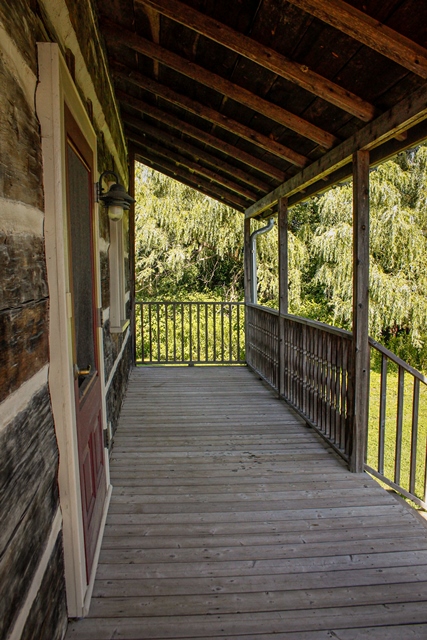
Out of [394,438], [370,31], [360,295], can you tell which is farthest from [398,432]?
[394,438]

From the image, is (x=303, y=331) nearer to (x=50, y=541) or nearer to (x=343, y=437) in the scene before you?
(x=343, y=437)

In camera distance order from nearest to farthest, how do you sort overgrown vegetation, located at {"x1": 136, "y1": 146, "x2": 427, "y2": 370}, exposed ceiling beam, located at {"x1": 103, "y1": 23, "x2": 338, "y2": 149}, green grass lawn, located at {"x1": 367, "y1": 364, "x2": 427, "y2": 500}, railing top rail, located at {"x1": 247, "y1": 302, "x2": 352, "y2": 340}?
exposed ceiling beam, located at {"x1": 103, "y1": 23, "x2": 338, "y2": 149} < railing top rail, located at {"x1": 247, "y1": 302, "x2": 352, "y2": 340} < green grass lawn, located at {"x1": 367, "y1": 364, "x2": 427, "y2": 500} < overgrown vegetation, located at {"x1": 136, "y1": 146, "x2": 427, "y2": 370}

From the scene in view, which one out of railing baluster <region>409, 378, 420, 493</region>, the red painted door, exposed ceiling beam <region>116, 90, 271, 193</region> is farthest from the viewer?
exposed ceiling beam <region>116, 90, 271, 193</region>

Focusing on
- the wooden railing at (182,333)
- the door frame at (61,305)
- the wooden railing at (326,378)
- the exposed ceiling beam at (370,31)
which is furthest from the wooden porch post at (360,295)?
the wooden railing at (182,333)

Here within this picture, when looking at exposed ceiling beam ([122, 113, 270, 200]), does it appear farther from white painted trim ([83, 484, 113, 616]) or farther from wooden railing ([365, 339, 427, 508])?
white painted trim ([83, 484, 113, 616])

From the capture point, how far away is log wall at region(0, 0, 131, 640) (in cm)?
105

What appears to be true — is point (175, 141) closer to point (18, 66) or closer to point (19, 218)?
point (18, 66)

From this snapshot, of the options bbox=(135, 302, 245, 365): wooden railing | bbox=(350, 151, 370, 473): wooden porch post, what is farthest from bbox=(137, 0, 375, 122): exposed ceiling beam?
bbox=(135, 302, 245, 365): wooden railing

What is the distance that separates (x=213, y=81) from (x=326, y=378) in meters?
2.51

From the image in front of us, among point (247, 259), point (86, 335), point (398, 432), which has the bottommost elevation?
point (398, 432)

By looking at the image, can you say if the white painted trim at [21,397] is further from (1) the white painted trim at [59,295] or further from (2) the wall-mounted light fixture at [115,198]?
(2) the wall-mounted light fixture at [115,198]

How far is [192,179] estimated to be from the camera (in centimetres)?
626

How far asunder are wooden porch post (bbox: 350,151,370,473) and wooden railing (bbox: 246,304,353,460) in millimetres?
110

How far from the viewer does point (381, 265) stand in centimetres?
880
